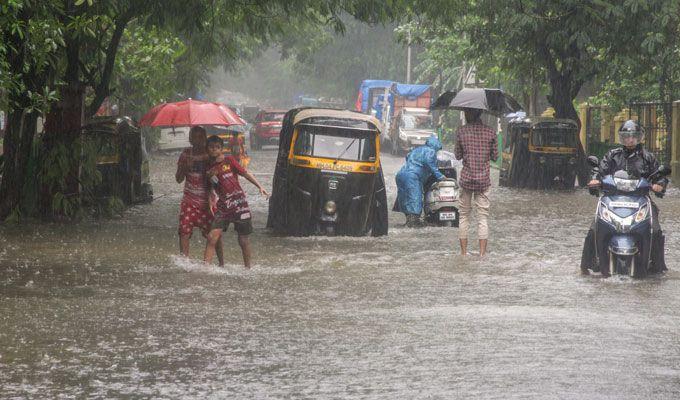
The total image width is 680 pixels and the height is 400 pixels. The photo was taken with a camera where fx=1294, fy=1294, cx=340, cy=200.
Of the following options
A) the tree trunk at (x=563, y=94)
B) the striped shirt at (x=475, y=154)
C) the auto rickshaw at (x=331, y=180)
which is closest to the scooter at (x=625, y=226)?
the striped shirt at (x=475, y=154)

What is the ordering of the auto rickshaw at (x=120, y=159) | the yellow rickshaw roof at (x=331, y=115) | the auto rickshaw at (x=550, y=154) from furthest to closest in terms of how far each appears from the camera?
the auto rickshaw at (x=550, y=154) < the auto rickshaw at (x=120, y=159) < the yellow rickshaw roof at (x=331, y=115)

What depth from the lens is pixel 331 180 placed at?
17.3 metres

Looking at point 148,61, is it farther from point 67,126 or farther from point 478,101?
point 478,101

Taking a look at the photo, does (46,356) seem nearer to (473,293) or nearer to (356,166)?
(473,293)

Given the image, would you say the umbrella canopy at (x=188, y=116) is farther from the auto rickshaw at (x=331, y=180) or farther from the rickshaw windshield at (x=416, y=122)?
the rickshaw windshield at (x=416, y=122)

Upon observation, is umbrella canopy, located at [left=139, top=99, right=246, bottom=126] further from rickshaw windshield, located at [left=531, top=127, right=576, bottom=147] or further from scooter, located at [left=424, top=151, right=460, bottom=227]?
rickshaw windshield, located at [left=531, top=127, right=576, bottom=147]

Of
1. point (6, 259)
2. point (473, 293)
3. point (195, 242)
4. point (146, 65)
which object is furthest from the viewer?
point (146, 65)

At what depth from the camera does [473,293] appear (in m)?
11.7

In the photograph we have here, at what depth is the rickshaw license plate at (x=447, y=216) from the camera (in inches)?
758

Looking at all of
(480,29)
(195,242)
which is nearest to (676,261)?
(195,242)

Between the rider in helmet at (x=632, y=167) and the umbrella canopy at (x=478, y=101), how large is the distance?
8.71 feet

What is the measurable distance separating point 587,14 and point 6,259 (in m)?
18.1

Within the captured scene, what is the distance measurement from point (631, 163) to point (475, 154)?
2.37 metres

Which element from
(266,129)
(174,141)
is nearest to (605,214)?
(174,141)
